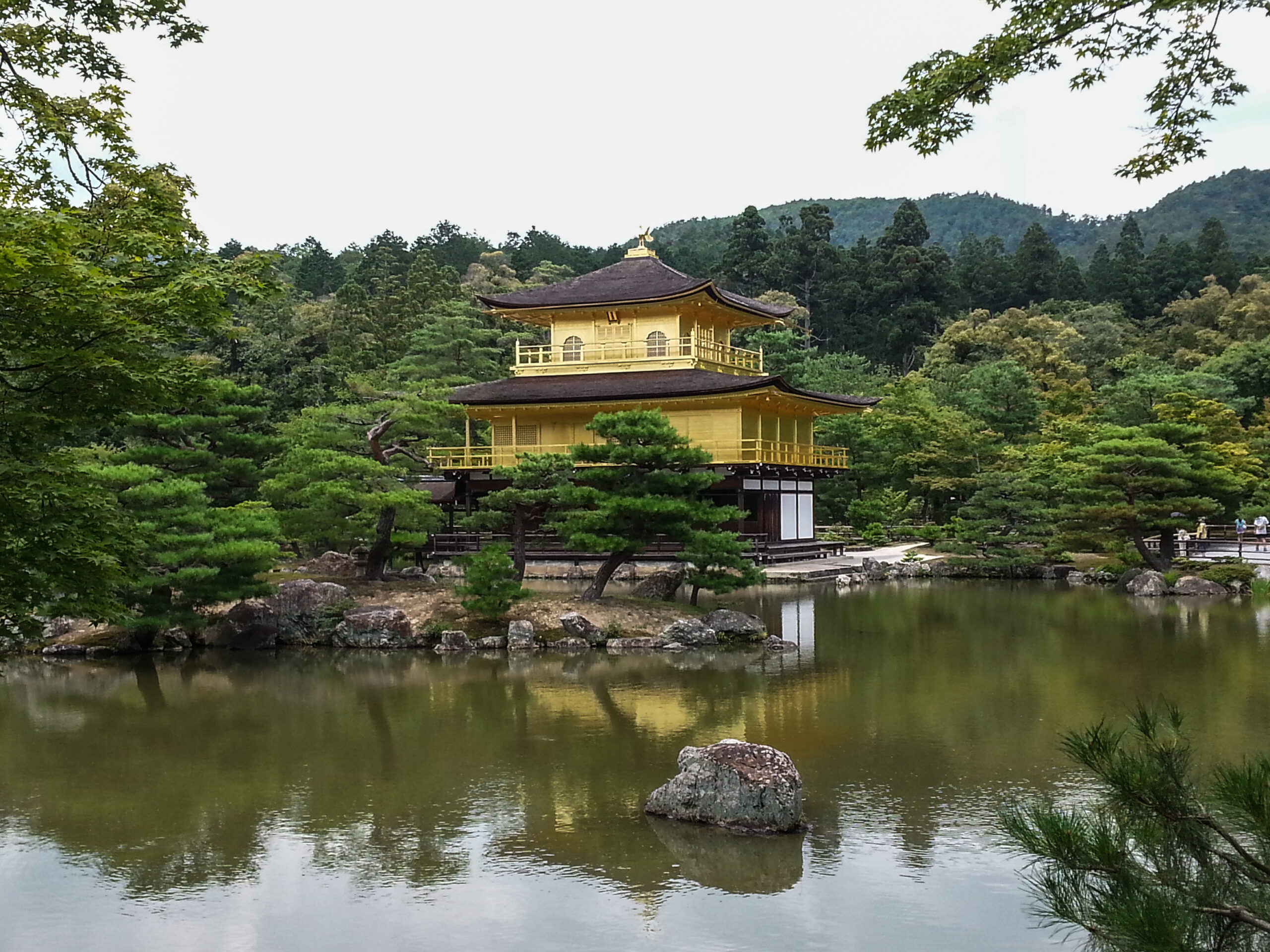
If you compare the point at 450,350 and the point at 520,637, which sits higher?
the point at 450,350

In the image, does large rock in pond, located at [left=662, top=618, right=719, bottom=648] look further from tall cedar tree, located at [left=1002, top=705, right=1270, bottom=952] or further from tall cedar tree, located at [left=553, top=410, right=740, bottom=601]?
tall cedar tree, located at [left=1002, top=705, right=1270, bottom=952]

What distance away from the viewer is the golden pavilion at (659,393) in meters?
26.9

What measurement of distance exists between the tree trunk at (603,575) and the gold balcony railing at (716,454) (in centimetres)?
837

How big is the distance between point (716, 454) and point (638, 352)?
3.86 metres

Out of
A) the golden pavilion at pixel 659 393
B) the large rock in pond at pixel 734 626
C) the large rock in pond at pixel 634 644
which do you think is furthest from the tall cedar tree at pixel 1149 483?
the large rock in pond at pixel 634 644

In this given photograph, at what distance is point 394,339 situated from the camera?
39.8m

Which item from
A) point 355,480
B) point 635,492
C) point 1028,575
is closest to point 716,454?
point 1028,575

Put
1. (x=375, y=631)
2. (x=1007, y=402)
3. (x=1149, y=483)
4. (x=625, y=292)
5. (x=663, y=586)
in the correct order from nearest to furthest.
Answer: (x=375, y=631)
(x=663, y=586)
(x=1149, y=483)
(x=625, y=292)
(x=1007, y=402)

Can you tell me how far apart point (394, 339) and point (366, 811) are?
32976mm

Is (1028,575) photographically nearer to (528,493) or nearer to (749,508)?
(749,508)

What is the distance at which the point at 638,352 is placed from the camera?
95.3 ft

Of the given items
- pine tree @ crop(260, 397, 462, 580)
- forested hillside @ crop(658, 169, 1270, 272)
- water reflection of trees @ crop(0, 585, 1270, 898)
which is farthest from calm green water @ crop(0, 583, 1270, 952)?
forested hillside @ crop(658, 169, 1270, 272)

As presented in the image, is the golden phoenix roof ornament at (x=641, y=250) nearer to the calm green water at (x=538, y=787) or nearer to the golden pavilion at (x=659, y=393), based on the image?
the golden pavilion at (x=659, y=393)

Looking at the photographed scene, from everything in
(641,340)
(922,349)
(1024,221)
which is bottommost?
(641,340)
